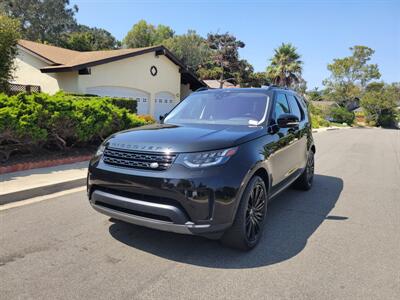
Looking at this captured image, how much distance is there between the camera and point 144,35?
216 feet

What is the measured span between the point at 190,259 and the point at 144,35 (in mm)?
67163

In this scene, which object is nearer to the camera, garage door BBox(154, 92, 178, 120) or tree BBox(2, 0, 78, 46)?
garage door BBox(154, 92, 178, 120)

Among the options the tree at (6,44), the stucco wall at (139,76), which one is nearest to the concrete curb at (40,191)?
the tree at (6,44)

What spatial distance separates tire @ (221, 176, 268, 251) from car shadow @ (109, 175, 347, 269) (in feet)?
0.50

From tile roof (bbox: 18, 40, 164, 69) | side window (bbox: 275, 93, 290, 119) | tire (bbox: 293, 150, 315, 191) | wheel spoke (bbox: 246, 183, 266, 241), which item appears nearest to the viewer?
wheel spoke (bbox: 246, 183, 266, 241)

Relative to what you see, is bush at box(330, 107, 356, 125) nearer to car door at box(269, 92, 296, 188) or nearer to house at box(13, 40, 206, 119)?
house at box(13, 40, 206, 119)

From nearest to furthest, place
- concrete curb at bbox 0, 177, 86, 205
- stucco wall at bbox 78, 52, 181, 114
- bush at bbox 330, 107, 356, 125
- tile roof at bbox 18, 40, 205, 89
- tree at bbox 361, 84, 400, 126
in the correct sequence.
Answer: concrete curb at bbox 0, 177, 86, 205 < tile roof at bbox 18, 40, 205, 89 < stucco wall at bbox 78, 52, 181, 114 < bush at bbox 330, 107, 356, 125 < tree at bbox 361, 84, 400, 126

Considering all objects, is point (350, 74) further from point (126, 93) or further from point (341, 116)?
point (126, 93)

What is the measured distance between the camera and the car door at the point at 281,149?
4.47 meters

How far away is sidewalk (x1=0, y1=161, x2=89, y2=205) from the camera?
5.48 meters

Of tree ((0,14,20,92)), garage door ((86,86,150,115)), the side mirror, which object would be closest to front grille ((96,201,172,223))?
the side mirror

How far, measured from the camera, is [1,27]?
10023mm

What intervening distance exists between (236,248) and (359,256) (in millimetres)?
1430

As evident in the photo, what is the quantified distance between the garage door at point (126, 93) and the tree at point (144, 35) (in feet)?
154
